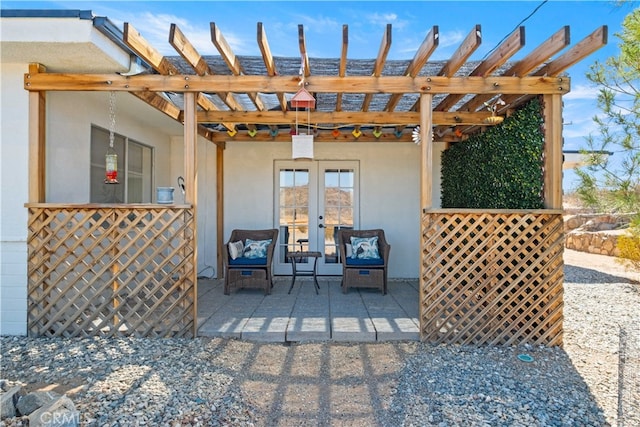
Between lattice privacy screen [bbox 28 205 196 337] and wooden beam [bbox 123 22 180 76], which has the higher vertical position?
wooden beam [bbox 123 22 180 76]

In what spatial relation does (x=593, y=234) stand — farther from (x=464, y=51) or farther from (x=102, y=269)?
(x=102, y=269)

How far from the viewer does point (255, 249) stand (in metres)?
5.36

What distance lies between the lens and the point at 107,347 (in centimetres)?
316

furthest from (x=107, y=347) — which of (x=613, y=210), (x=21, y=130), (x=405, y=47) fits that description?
(x=613, y=210)

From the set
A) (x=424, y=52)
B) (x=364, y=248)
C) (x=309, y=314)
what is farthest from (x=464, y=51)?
(x=364, y=248)

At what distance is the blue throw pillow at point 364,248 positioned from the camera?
5.30 m

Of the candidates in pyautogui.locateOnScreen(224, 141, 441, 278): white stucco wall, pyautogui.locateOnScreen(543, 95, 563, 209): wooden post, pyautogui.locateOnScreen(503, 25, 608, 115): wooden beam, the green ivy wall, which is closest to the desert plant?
the green ivy wall

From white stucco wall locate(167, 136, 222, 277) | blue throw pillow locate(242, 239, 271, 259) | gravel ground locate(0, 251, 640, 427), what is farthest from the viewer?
white stucco wall locate(167, 136, 222, 277)

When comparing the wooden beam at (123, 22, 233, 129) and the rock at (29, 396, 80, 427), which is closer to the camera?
the rock at (29, 396, 80, 427)

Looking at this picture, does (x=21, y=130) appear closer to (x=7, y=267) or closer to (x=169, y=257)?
(x=7, y=267)

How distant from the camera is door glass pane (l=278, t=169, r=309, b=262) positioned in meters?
6.16

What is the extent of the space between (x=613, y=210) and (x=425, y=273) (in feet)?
10.6

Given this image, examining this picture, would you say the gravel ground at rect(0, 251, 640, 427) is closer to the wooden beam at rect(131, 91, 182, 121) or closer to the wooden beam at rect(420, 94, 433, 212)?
the wooden beam at rect(420, 94, 433, 212)

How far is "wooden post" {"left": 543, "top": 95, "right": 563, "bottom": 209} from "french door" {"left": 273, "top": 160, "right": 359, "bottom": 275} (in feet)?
10.3
